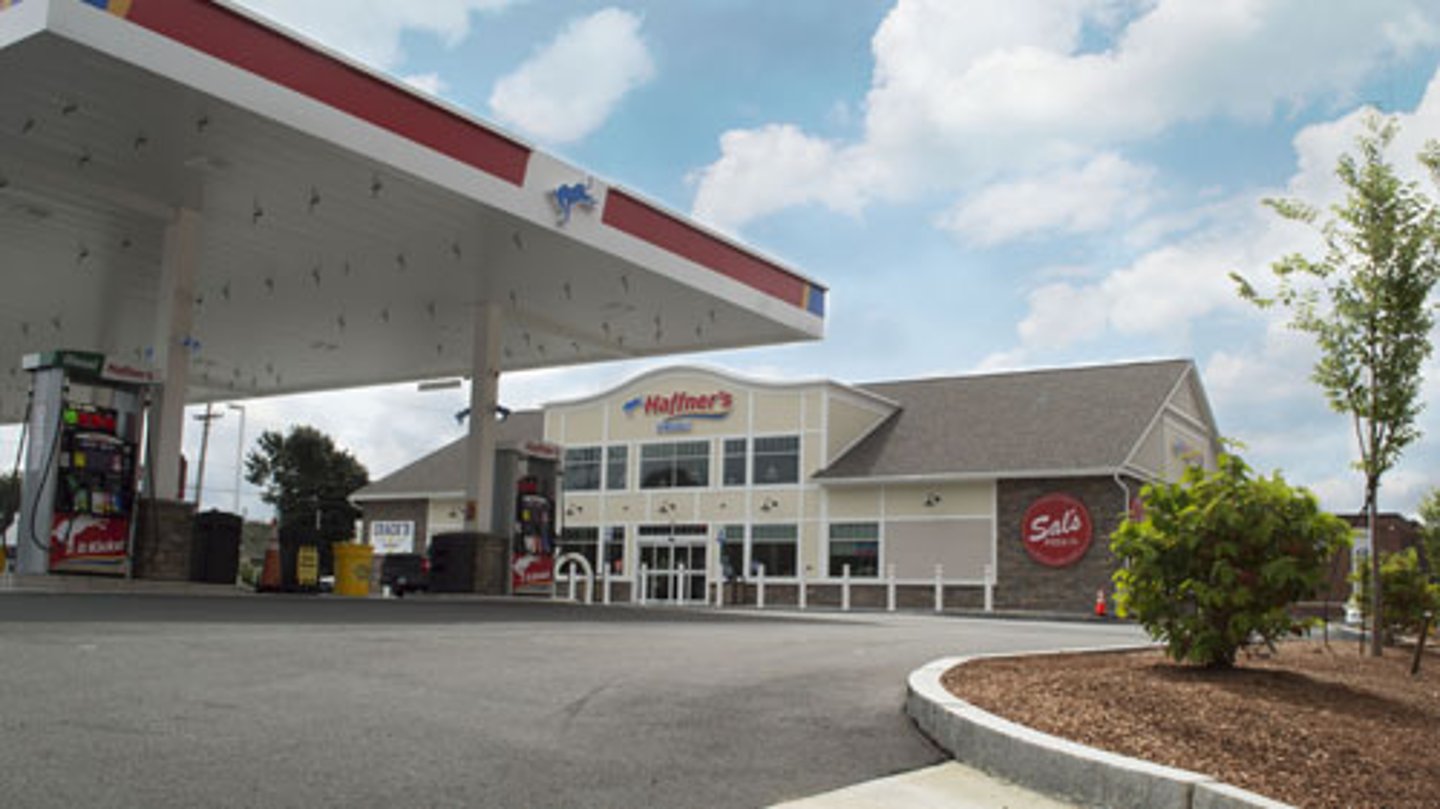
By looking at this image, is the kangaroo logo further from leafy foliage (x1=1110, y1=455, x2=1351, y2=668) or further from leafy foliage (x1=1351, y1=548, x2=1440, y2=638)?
leafy foliage (x1=1351, y1=548, x2=1440, y2=638)

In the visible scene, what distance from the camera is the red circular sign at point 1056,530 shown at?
32000 mm

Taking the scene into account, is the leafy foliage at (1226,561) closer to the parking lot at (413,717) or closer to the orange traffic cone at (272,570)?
the parking lot at (413,717)

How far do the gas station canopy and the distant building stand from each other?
1207cm

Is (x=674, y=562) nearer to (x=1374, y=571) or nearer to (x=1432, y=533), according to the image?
(x=1432, y=533)

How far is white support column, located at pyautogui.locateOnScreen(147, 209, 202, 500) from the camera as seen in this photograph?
55.4 ft

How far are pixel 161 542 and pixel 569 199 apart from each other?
24.4ft

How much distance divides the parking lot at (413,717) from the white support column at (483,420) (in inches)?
437

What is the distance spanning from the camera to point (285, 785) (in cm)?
456

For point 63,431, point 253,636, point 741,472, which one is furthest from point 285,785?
point 741,472

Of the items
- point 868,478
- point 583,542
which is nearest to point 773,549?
point 868,478

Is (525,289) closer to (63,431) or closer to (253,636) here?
(63,431)

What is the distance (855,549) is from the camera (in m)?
36.2

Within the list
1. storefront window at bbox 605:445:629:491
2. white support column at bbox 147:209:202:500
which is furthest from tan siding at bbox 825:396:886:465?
white support column at bbox 147:209:202:500

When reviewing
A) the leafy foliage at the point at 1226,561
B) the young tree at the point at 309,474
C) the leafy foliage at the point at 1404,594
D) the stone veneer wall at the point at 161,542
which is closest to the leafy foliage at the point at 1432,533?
the leafy foliage at the point at 1404,594
